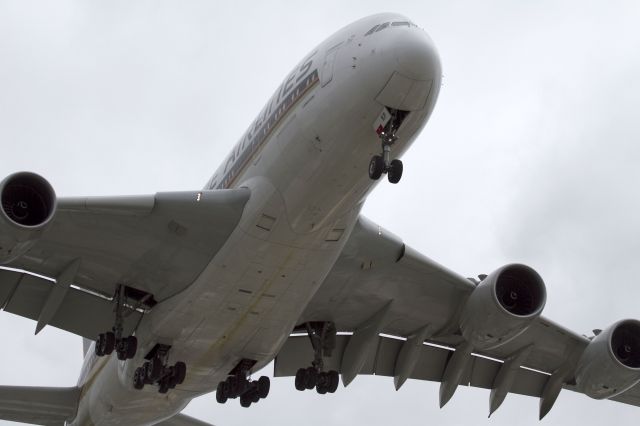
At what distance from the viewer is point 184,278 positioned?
66.3 ft

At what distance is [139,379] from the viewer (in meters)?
21.8

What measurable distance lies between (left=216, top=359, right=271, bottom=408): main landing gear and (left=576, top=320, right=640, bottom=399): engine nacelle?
7.26m

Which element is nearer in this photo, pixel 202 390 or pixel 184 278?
pixel 184 278

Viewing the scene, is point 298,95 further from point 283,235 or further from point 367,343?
point 367,343

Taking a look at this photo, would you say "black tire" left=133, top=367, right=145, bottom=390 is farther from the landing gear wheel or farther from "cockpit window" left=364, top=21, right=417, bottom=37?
"cockpit window" left=364, top=21, right=417, bottom=37

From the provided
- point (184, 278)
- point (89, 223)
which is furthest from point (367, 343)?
point (89, 223)

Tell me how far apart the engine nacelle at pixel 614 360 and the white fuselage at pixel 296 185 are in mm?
7206

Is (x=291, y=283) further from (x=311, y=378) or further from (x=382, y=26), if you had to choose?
(x=382, y=26)

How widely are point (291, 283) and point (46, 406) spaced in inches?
380

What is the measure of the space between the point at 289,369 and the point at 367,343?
2084mm

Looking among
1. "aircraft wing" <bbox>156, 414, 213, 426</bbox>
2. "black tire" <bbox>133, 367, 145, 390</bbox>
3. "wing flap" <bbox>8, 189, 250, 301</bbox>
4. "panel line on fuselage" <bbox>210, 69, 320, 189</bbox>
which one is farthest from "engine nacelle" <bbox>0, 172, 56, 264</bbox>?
"aircraft wing" <bbox>156, 414, 213, 426</bbox>

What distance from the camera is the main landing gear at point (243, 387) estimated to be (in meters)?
22.1

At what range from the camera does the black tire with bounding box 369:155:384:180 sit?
17.0 meters

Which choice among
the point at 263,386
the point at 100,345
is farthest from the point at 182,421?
the point at 100,345
